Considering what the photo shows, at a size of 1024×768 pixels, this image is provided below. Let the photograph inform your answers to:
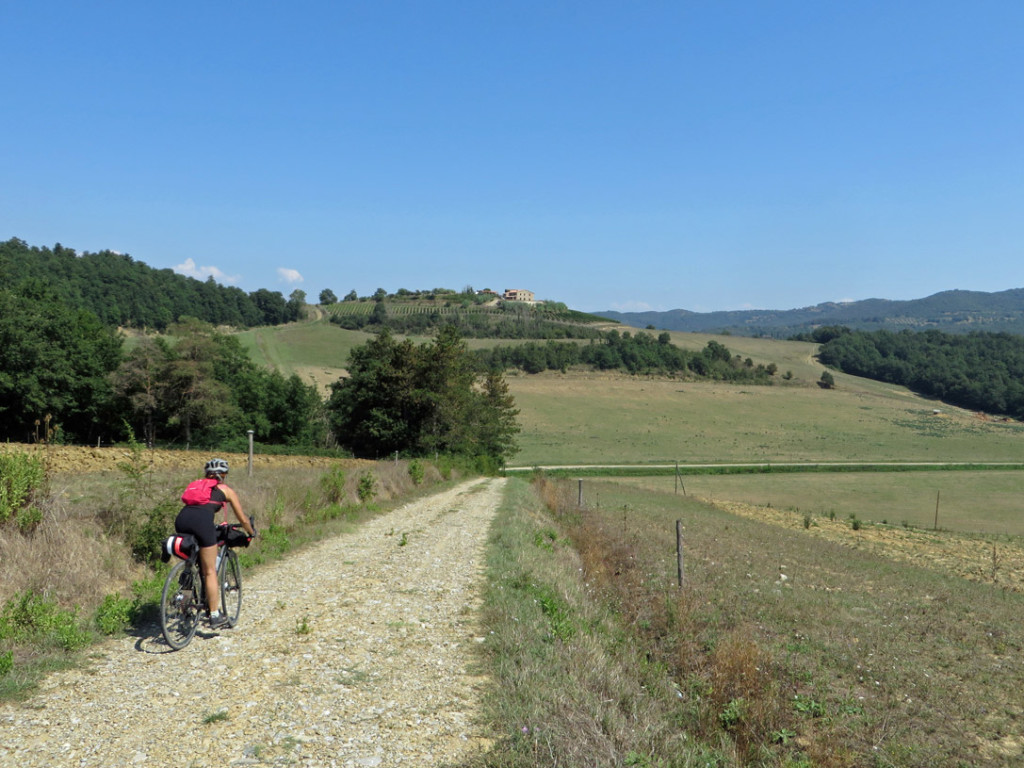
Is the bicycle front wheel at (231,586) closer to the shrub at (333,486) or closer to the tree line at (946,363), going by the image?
the shrub at (333,486)

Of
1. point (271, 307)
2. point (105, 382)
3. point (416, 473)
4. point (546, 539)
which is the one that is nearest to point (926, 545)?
point (546, 539)

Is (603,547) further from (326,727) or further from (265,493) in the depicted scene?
(326,727)

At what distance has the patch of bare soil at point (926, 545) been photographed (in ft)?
76.6

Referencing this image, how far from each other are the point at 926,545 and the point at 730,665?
28399mm

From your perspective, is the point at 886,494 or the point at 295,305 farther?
the point at 295,305

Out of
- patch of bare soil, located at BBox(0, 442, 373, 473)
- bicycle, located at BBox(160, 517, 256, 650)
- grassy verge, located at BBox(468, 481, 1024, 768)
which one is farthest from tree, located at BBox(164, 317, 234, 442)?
bicycle, located at BBox(160, 517, 256, 650)

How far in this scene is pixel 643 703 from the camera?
21.0 ft

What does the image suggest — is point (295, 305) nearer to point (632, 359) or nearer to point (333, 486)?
point (632, 359)

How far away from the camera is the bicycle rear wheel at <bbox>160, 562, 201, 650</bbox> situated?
6793 millimetres

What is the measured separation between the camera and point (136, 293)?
121938mm

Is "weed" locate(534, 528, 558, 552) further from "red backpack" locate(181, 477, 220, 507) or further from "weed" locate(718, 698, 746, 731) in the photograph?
"red backpack" locate(181, 477, 220, 507)

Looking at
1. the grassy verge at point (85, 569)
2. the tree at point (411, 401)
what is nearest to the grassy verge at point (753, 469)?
the tree at point (411, 401)

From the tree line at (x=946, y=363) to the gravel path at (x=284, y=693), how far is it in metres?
156

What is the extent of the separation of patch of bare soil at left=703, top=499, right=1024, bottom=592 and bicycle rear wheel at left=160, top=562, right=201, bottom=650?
914 inches
